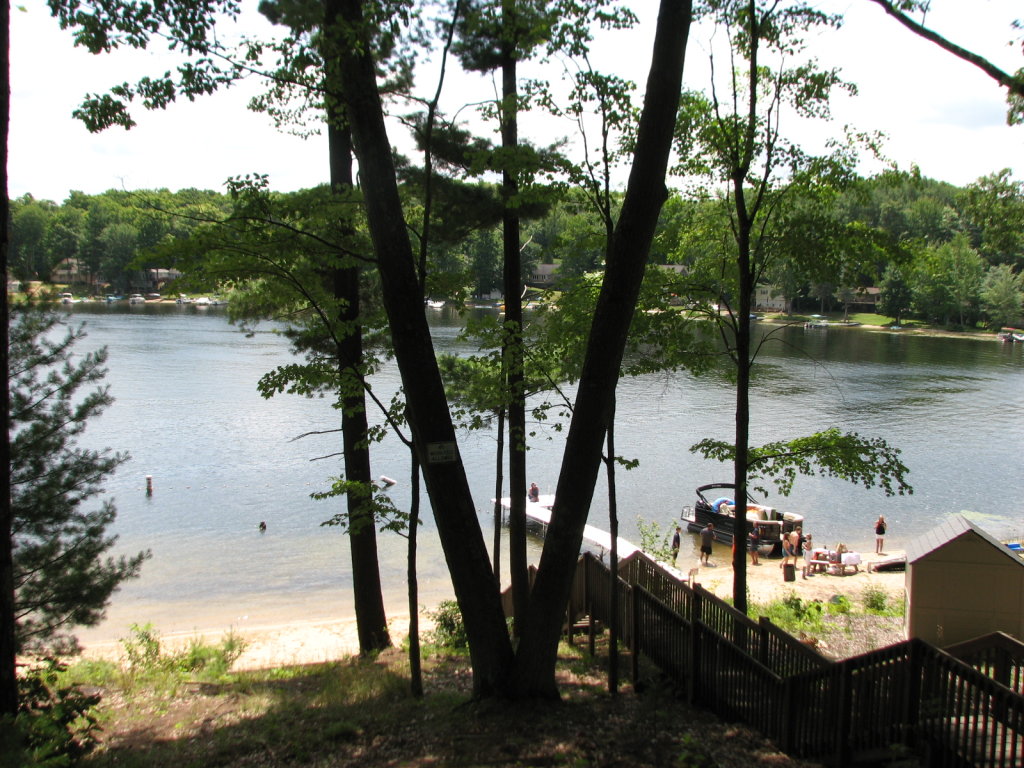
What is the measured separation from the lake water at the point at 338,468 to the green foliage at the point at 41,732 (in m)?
8.64

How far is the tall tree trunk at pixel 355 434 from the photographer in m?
8.03

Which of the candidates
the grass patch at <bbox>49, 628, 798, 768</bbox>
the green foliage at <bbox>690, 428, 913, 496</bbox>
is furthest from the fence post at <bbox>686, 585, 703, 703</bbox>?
the green foliage at <bbox>690, 428, 913, 496</bbox>

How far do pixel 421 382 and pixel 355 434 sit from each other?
5060 millimetres

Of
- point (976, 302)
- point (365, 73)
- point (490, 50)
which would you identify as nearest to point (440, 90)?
point (365, 73)

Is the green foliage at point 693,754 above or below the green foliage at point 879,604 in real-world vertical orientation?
above

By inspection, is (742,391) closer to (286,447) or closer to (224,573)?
(224,573)

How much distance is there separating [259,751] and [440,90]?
18.8 feet

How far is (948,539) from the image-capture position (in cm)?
998

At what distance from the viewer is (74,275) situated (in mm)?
95625

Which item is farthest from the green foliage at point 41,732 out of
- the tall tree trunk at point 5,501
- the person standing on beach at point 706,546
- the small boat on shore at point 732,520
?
the small boat on shore at point 732,520

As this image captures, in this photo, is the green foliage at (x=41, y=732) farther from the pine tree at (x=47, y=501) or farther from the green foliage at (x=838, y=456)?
the green foliage at (x=838, y=456)

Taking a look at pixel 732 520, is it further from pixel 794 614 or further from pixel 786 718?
pixel 786 718

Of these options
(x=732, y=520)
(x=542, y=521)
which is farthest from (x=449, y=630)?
(x=732, y=520)

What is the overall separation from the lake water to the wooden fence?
14.1ft
